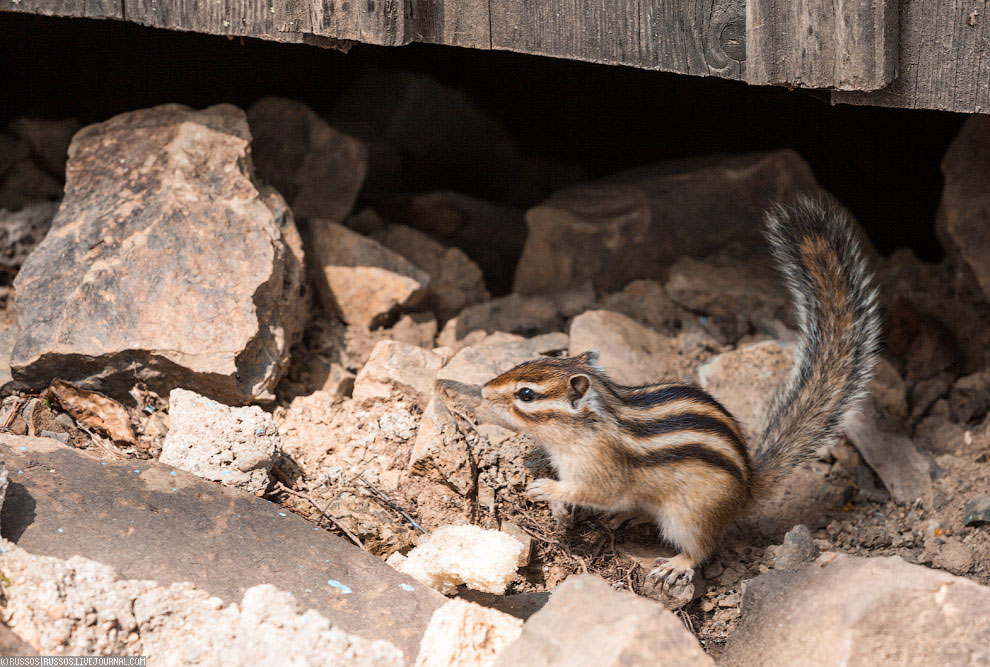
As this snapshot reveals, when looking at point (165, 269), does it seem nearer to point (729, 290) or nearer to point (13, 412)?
point (13, 412)

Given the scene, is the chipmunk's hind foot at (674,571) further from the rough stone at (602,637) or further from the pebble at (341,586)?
the pebble at (341,586)

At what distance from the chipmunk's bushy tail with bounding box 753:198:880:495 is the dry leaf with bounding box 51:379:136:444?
2.63m

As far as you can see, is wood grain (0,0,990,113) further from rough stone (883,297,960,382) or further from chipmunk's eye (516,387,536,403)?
rough stone (883,297,960,382)

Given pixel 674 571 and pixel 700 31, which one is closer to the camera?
pixel 700 31

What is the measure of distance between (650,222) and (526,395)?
2.04 meters

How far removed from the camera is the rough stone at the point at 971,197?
4395 mm

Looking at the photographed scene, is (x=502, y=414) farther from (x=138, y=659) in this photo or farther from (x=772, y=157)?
(x=772, y=157)

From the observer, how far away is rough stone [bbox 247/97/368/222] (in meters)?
4.92

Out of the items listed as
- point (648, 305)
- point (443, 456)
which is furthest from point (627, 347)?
point (443, 456)

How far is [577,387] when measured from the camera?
3459 millimetres

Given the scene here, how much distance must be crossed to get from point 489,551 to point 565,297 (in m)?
2.13

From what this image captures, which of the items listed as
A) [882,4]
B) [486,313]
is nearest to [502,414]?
[486,313]

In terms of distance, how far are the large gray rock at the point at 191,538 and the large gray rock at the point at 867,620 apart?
3.46ft

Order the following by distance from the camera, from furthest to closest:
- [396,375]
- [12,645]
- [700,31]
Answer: [396,375]
[700,31]
[12,645]
